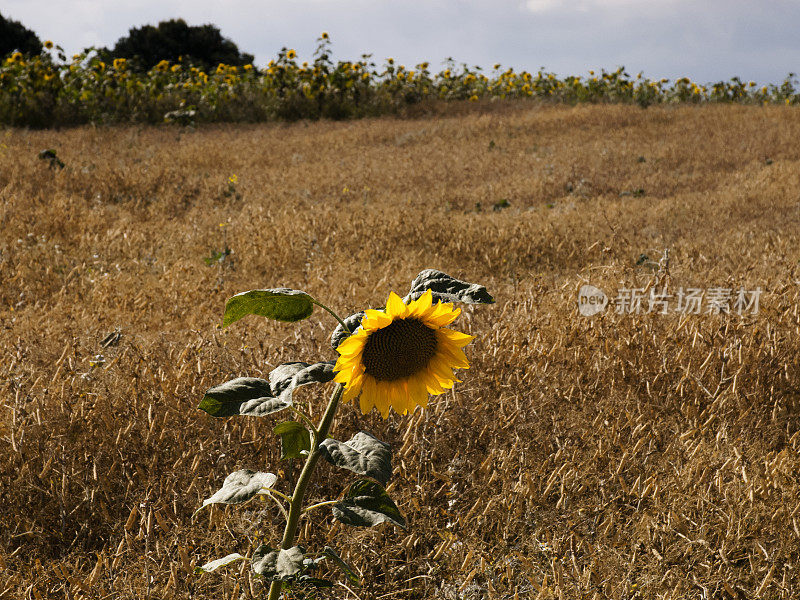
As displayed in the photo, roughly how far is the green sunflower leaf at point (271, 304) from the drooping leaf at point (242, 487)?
343 mm

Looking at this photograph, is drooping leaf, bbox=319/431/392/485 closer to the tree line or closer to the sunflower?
the sunflower

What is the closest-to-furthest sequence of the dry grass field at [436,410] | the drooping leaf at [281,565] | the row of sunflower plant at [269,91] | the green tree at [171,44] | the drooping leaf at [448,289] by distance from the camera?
the drooping leaf at [448,289] < the drooping leaf at [281,565] < the dry grass field at [436,410] < the row of sunflower plant at [269,91] < the green tree at [171,44]

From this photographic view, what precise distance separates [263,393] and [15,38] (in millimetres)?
23829

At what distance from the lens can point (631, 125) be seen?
10406mm

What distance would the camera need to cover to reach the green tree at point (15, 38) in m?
20.5

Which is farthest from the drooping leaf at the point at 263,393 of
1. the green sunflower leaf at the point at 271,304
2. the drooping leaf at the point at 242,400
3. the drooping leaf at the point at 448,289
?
the drooping leaf at the point at 448,289

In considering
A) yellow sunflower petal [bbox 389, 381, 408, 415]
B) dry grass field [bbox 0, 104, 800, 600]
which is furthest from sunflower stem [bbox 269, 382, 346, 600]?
dry grass field [bbox 0, 104, 800, 600]

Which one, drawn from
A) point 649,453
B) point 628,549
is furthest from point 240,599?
point 649,453

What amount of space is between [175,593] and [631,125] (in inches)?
399

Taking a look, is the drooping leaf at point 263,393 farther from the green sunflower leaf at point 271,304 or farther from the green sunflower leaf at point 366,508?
the green sunflower leaf at point 366,508

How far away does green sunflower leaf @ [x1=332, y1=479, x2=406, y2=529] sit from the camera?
54.1 inches

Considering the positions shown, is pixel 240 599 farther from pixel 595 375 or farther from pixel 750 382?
pixel 750 382

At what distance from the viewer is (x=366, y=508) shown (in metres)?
1.41

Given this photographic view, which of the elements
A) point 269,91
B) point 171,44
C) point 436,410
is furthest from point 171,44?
point 436,410
